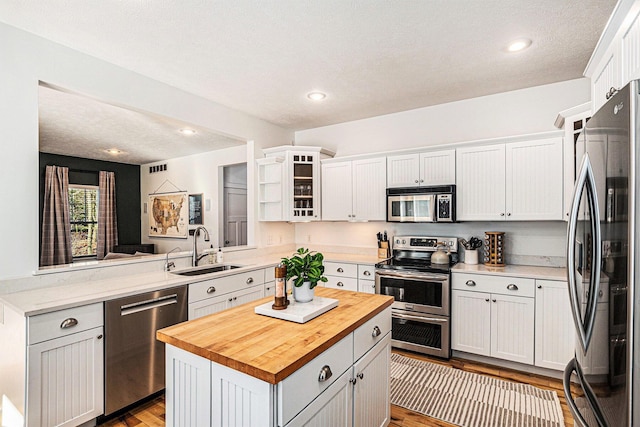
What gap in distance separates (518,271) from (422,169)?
4.46 ft

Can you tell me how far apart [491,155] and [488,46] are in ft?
3.61

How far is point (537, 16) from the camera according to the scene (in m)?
2.08

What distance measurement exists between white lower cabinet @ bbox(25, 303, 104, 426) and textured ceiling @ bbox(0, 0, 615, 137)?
6.10ft

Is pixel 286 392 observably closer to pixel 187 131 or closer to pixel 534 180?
pixel 534 180

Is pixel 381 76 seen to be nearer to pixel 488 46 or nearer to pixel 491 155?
pixel 488 46

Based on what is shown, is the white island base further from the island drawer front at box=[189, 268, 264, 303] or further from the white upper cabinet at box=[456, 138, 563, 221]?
the white upper cabinet at box=[456, 138, 563, 221]

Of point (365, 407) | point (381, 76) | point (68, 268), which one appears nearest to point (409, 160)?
point (381, 76)

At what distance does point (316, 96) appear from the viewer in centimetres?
347

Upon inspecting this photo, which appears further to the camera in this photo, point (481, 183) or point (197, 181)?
point (197, 181)

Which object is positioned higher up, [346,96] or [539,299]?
[346,96]

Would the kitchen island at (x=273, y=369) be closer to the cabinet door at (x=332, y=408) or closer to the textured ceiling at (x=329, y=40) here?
the cabinet door at (x=332, y=408)

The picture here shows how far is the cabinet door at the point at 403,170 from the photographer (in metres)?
3.62

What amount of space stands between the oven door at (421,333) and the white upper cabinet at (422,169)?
1.39 meters

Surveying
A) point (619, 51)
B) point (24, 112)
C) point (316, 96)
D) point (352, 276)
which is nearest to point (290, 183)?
point (316, 96)
